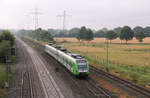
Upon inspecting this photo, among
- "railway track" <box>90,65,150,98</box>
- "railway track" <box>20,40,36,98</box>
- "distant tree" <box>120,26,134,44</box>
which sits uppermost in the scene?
"distant tree" <box>120,26,134,44</box>

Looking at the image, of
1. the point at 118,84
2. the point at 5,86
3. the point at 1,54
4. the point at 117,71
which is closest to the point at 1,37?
the point at 1,54

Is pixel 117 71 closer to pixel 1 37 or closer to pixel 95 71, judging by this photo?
pixel 95 71

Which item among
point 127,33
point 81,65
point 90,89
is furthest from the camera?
point 127,33

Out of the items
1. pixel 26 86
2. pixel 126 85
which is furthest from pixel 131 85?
pixel 26 86

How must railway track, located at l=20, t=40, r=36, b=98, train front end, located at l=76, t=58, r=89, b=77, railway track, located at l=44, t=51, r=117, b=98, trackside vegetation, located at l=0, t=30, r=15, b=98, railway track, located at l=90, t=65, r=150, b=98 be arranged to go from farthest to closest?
train front end, located at l=76, t=58, r=89, b=77, trackside vegetation, located at l=0, t=30, r=15, b=98, railway track, located at l=90, t=65, r=150, b=98, railway track, located at l=20, t=40, r=36, b=98, railway track, located at l=44, t=51, r=117, b=98

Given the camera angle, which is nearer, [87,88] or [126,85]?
[87,88]

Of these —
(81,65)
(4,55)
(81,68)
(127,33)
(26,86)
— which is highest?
(127,33)

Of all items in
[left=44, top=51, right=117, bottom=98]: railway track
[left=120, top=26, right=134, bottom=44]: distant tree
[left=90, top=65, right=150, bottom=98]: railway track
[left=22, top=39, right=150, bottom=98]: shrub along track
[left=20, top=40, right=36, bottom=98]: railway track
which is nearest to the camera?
[left=44, top=51, right=117, bottom=98]: railway track

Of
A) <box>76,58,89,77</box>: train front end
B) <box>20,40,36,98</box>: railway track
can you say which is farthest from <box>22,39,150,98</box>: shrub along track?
<box>20,40,36,98</box>: railway track

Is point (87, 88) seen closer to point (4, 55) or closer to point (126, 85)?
point (126, 85)

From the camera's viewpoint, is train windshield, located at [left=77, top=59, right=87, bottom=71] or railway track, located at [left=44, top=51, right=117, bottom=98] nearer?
railway track, located at [left=44, top=51, right=117, bottom=98]

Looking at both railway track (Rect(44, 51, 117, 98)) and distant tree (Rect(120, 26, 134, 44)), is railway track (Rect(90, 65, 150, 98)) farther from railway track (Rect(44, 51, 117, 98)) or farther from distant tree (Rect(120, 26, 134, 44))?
distant tree (Rect(120, 26, 134, 44))

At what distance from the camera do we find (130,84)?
87.3 ft

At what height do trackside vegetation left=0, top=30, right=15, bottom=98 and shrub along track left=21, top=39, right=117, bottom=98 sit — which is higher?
trackside vegetation left=0, top=30, right=15, bottom=98
